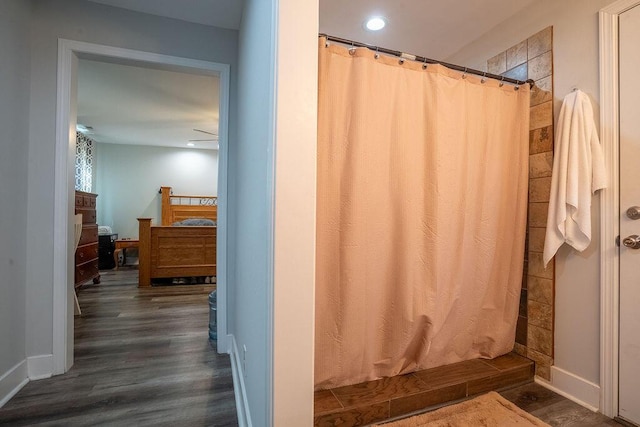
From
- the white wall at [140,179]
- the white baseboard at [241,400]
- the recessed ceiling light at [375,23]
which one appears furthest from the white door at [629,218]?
the white wall at [140,179]

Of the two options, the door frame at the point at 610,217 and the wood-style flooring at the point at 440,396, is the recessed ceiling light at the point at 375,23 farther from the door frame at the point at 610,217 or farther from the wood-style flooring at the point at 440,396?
the wood-style flooring at the point at 440,396

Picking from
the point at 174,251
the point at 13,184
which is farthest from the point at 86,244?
the point at 13,184

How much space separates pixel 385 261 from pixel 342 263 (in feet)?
0.84

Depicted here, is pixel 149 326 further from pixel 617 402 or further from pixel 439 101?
pixel 617 402

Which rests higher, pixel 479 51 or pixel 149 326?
pixel 479 51

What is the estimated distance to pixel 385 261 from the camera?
1.53 meters

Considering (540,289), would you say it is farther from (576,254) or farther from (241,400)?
(241,400)

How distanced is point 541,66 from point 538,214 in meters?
0.93

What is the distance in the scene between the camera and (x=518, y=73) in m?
1.92

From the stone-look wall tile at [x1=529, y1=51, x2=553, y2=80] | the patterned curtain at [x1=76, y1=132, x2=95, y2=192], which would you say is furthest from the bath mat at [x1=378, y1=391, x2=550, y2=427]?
the patterned curtain at [x1=76, y1=132, x2=95, y2=192]

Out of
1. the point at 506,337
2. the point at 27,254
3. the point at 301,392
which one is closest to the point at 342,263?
the point at 301,392

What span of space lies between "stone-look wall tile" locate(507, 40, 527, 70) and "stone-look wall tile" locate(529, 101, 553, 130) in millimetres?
363

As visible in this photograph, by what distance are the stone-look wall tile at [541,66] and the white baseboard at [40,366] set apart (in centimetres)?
356

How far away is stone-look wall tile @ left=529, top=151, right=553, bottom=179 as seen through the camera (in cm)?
173
